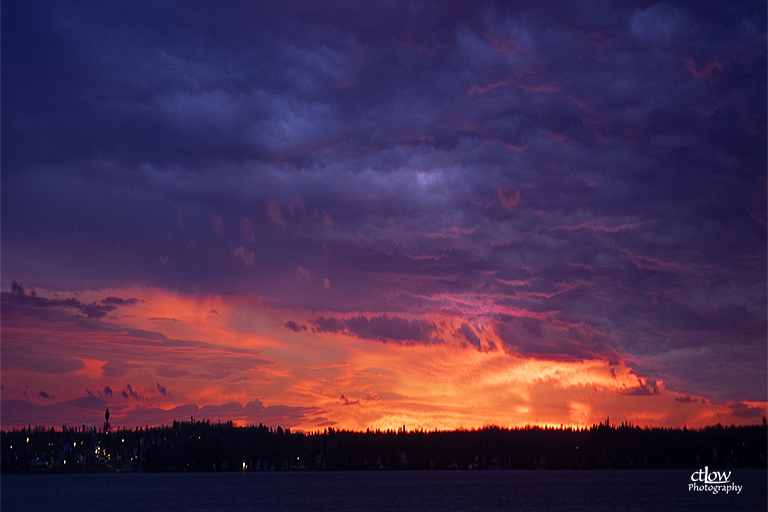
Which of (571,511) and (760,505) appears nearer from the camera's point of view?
(571,511)

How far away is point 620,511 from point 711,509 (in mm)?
29750

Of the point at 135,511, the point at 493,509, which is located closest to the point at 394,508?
the point at 493,509

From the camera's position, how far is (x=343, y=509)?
7313 inches

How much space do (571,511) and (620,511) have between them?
40.4ft

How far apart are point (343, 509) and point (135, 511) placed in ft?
186

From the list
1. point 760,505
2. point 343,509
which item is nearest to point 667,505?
point 760,505

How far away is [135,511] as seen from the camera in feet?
622

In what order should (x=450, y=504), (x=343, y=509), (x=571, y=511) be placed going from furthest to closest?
(x=450, y=504), (x=343, y=509), (x=571, y=511)

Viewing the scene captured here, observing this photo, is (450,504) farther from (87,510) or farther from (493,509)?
(87,510)

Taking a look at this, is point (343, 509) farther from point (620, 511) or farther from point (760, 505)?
point (760, 505)

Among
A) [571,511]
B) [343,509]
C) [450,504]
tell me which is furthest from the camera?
[450,504]

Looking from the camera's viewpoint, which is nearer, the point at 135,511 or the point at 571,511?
the point at 571,511

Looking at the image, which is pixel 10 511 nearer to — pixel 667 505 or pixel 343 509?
pixel 343 509

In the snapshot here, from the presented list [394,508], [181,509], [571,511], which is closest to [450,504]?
[394,508]
